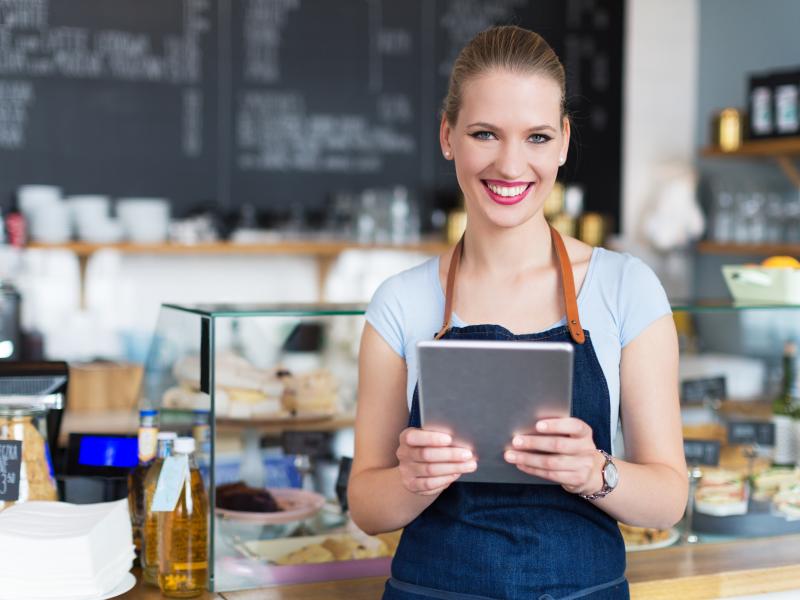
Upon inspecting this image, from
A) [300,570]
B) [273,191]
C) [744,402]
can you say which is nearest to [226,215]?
[273,191]

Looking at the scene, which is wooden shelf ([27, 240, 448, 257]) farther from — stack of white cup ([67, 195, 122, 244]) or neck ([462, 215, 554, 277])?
neck ([462, 215, 554, 277])

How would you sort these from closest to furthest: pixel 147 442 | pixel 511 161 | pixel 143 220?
1. pixel 511 161
2. pixel 147 442
3. pixel 143 220

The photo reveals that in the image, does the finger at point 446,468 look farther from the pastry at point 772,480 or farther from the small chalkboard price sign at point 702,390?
the small chalkboard price sign at point 702,390

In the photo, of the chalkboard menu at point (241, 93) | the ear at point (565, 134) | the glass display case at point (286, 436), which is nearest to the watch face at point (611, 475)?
the ear at point (565, 134)

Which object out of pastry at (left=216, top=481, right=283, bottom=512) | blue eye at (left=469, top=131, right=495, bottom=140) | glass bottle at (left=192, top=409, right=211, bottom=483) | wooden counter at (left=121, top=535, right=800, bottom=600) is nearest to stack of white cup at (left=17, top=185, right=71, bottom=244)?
pastry at (left=216, top=481, right=283, bottom=512)

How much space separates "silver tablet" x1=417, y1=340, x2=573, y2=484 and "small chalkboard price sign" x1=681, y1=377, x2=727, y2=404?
3.75 ft

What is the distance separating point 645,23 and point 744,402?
2.57 metres

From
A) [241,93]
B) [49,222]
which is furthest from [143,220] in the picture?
[241,93]

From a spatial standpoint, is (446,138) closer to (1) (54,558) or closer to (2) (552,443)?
(2) (552,443)

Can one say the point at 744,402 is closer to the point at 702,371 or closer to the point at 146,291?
the point at 702,371

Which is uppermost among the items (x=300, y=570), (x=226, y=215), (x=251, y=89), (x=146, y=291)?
(x=251, y=89)

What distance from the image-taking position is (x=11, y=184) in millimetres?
4098

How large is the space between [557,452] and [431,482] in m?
0.15

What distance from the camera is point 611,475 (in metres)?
1.32
